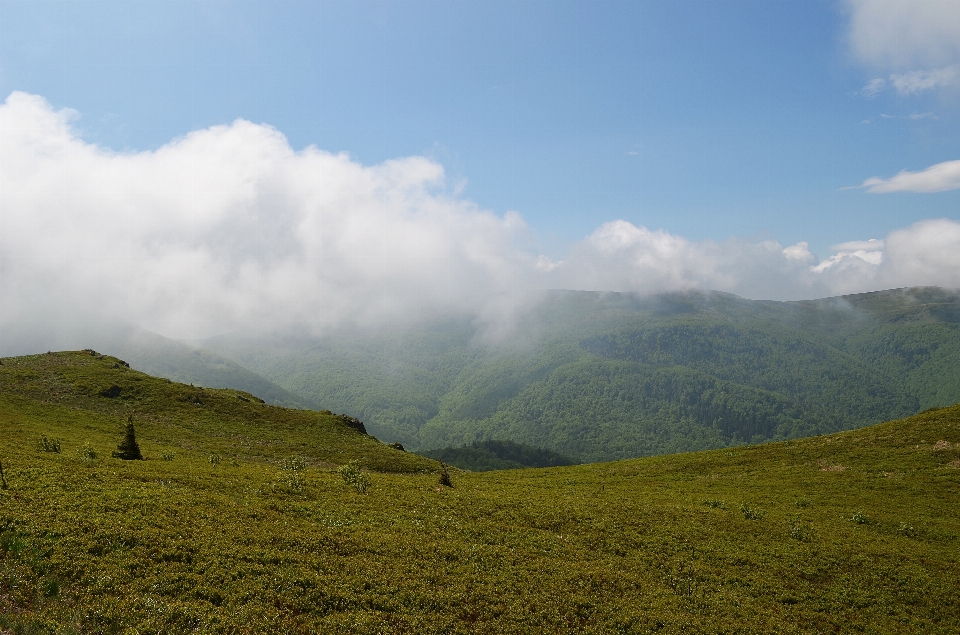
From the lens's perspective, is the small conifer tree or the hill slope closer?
the small conifer tree

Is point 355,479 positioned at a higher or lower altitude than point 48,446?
lower

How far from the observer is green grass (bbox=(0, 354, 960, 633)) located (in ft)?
58.7

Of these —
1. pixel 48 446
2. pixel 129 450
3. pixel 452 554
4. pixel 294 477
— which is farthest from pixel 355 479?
pixel 48 446

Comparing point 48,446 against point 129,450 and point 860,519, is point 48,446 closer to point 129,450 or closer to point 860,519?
point 129,450

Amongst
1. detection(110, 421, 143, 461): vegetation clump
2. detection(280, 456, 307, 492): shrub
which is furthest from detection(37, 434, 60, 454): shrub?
detection(280, 456, 307, 492): shrub

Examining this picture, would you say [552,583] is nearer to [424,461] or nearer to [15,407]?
[424,461]

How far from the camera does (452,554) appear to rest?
82.0 ft

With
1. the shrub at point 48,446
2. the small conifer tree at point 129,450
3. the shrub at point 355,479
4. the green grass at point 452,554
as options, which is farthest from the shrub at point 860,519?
the shrub at point 48,446

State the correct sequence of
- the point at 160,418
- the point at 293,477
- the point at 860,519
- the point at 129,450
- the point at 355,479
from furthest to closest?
the point at 160,418 < the point at 129,450 < the point at 860,519 < the point at 355,479 < the point at 293,477

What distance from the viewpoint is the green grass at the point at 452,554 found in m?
17.9

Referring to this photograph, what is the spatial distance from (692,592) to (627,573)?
11.1ft

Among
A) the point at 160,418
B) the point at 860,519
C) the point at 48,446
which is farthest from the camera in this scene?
the point at 160,418

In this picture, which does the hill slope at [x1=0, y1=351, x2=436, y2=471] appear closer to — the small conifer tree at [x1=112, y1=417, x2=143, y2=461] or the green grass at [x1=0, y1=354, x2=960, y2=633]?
the small conifer tree at [x1=112, y1=417, x2=143, y2=461]

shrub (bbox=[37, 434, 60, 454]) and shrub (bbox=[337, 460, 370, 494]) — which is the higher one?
shrub (bbox=[37, 434, 60, 454])
